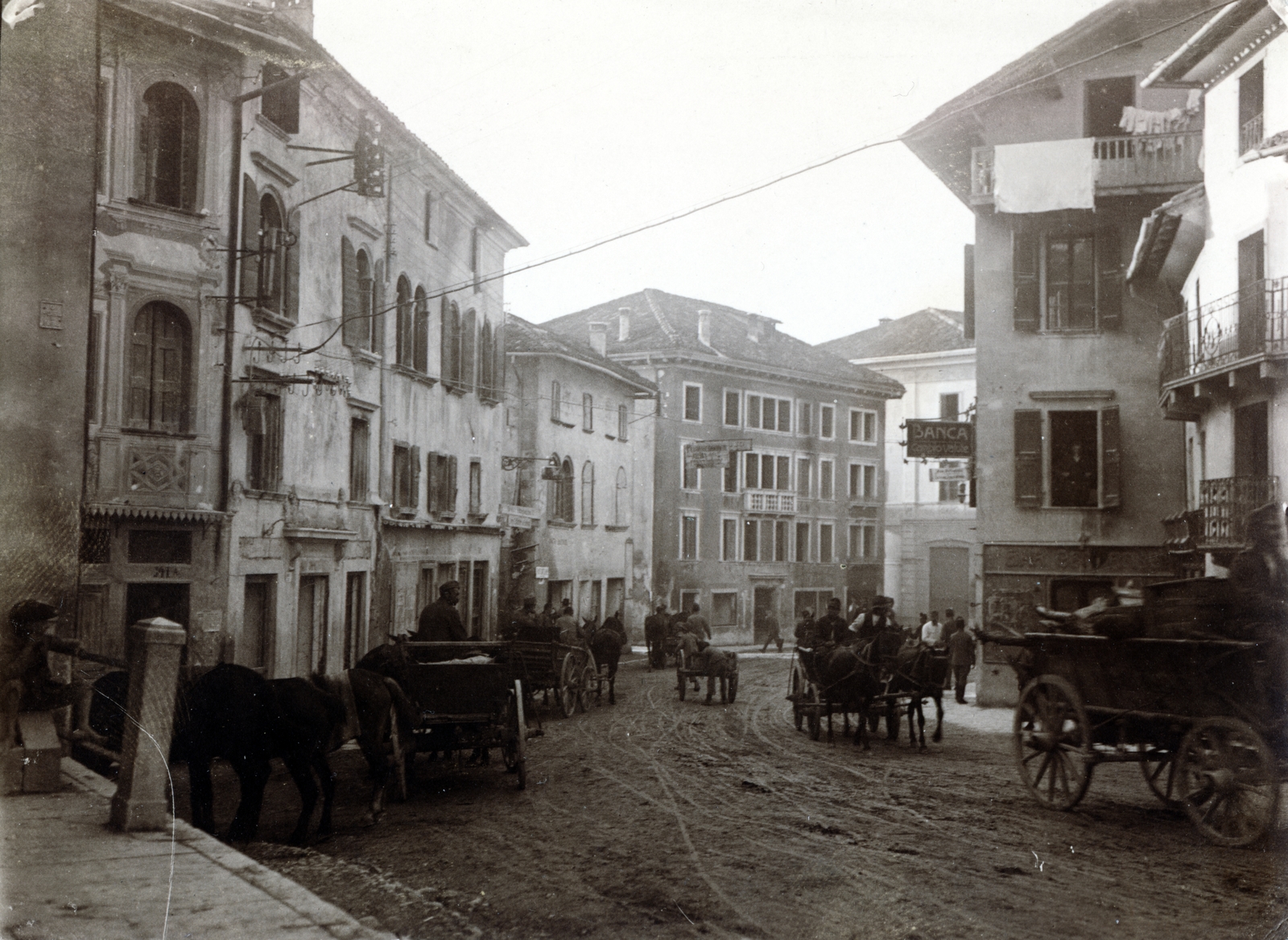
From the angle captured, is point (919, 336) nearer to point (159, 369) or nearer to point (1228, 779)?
point (159, 369)

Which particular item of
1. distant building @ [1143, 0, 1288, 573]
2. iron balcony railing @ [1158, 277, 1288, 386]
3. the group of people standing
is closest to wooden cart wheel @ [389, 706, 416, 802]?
the group of people standing

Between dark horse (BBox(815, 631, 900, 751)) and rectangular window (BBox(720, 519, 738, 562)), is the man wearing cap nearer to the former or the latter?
dark horse (BBox(815, 631, 900, 751))

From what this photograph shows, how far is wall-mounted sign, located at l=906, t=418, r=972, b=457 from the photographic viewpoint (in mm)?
20578

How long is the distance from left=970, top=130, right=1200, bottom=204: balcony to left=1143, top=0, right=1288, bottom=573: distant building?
5.06 ft

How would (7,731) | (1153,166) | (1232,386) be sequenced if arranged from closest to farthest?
(7,731)
(1232,386)
(1153,166)

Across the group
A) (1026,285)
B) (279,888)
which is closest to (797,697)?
(1026,285)

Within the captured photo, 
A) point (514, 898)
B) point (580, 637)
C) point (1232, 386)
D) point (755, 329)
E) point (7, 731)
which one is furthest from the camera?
point (755, 329)

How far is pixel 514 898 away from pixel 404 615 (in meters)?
15.6

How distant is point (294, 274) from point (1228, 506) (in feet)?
42.6

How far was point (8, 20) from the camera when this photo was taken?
738 centimetres

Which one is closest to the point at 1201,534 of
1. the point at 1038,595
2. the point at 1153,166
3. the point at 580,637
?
the point at 1038,595

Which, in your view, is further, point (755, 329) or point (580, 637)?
point (755, 329)

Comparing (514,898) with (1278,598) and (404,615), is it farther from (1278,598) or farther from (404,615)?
(404,615)

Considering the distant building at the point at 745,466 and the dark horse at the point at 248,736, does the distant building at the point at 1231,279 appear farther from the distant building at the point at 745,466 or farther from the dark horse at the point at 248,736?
the distant building at the point at 745,466
